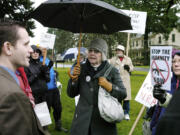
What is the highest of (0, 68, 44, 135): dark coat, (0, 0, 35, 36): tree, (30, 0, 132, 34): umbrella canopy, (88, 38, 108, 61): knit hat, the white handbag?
(0, 0, 35, 36): tree

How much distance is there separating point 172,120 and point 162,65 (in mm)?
2141

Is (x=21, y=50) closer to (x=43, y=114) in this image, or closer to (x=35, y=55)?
(x=43, y=114)

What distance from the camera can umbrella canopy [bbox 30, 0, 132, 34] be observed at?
329 centimetres

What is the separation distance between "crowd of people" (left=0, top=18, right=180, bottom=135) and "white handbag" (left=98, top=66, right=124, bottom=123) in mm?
Result: 85

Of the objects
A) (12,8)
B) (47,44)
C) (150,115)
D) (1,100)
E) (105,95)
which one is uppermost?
(12,8)

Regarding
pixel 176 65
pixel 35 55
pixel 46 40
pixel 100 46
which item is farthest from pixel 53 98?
pixel 176 65

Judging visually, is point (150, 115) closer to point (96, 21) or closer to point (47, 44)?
point (96, 21)

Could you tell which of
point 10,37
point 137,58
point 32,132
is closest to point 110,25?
point 10,37

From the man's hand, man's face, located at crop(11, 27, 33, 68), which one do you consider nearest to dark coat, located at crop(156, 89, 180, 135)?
man's face, located at crop(11, 27, 33, 68)

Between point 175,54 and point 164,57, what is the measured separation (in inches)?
6.9

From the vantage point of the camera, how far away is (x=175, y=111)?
0.77 m

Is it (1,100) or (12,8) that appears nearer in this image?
(1,100)

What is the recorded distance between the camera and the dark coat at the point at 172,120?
0.76 m

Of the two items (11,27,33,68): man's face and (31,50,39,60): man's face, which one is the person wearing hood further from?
(11,27,33,68): man's face
